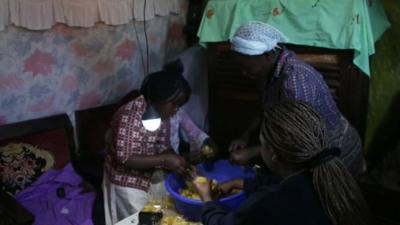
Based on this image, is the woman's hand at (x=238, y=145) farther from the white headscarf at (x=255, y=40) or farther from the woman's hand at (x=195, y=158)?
the white headscarf at (x=255, y=40)

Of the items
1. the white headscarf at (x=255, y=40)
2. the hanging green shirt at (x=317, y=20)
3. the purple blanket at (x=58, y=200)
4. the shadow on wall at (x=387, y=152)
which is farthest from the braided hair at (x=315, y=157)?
the purple blanket at (x=58, y=200)

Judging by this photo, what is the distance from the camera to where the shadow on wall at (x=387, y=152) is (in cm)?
227

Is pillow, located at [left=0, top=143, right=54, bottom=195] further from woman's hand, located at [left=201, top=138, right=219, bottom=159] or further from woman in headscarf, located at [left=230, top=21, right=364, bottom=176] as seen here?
woman in headscarf, located at [left=230, top=21, right=364, bottom=176]

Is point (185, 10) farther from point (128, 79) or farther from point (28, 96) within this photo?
point (28, 96)

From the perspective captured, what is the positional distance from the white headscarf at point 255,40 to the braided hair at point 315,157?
0.53 meters

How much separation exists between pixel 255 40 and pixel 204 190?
62 cm

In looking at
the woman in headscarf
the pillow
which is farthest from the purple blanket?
the woman in headscarf

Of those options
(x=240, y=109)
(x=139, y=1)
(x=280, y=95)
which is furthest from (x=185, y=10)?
(x=280, y=95)

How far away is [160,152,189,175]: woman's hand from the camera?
5.35ft

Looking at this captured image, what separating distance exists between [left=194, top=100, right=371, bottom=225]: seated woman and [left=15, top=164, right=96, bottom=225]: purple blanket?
1.42 meters

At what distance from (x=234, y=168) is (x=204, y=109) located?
119cm

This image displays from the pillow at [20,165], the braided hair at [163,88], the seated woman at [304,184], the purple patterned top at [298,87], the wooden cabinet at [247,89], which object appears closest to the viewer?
the seated woman at [304,184]

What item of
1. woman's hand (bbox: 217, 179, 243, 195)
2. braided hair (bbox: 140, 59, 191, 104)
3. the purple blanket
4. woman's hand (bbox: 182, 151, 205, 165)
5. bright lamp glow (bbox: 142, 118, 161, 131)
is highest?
braided hair (bbox: 140, 59, 191, 104)

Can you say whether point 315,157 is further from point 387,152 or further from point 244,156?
point 387,152
